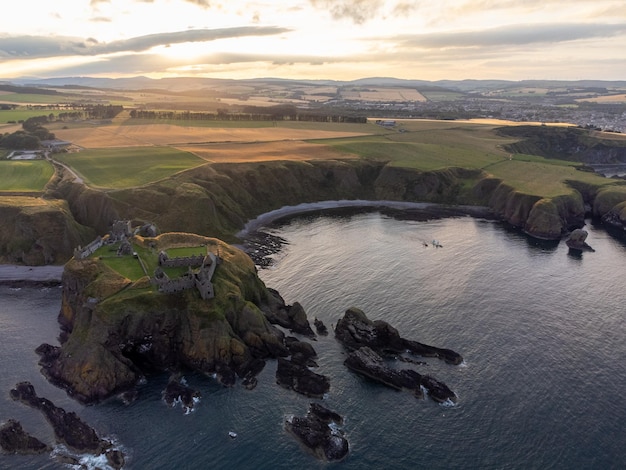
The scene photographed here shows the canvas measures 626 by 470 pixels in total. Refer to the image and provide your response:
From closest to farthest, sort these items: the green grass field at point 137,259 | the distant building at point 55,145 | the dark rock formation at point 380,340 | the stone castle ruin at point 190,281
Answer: the stone castle ruin at point 190,281
the dark rock formation at point 380,340
the green grass field at point 137,259
the distant building at point 55,145

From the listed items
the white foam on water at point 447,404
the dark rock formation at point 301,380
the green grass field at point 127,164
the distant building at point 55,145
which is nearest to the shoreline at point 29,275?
the green grass field at point 127,164

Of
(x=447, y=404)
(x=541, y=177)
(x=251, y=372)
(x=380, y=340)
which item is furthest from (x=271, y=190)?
(x=447, y=404)

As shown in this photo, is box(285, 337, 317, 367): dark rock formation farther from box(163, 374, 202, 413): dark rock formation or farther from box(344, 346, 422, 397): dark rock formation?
box(163, 374, 202, 413): dark rock formation

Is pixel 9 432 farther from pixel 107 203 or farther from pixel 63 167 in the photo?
pixel 63 167

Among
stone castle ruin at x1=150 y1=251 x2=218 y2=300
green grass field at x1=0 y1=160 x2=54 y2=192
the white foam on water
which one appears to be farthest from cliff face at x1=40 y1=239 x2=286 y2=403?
green grass field at x1=0 y1=160 x2=54 y2=192

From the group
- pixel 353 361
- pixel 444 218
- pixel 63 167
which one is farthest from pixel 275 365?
pixel 63 167

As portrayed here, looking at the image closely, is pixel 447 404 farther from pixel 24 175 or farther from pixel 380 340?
pixel 24 175

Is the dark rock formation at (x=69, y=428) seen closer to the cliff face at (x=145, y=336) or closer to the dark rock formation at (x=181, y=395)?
the cliff face at (x=145, y=336)
